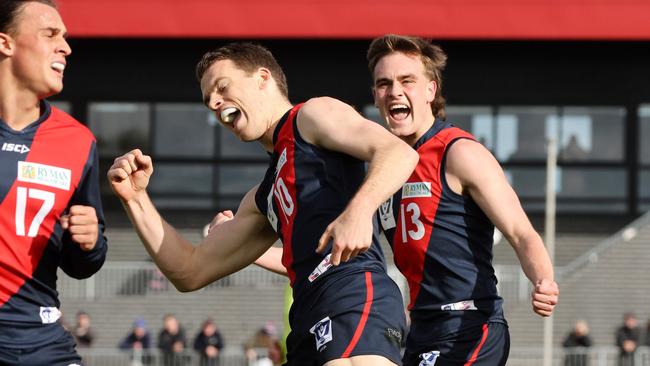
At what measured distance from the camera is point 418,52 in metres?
6.62

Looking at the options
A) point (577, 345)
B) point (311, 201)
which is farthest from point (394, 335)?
point (577, 345)

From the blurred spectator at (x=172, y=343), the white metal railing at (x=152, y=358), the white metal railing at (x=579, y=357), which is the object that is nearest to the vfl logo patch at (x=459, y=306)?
the white metal railing at (x=152, y=358)

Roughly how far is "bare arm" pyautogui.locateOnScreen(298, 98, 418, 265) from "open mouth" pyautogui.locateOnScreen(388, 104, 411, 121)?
1.14m

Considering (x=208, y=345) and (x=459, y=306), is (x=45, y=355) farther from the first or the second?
(x=208, y=345)

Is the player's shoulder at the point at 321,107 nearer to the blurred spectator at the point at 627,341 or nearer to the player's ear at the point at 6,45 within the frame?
the player's ear at the point at 6,45

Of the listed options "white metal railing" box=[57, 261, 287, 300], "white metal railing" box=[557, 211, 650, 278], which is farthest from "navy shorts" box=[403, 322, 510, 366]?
"white metal railing" box=[557, 211, 650, 278]

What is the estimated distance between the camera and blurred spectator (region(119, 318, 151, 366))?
2130 centimetres

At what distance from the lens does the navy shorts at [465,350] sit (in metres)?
6.07

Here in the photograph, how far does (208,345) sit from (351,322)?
16919mm

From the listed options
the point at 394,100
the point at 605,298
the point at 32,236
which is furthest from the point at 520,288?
the point at 32,236

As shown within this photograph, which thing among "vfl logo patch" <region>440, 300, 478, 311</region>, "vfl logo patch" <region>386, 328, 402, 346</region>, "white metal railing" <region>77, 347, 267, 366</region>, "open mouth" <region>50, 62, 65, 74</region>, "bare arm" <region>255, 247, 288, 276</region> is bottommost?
"white metal railing" <region>77, 347, 267, 366</region>

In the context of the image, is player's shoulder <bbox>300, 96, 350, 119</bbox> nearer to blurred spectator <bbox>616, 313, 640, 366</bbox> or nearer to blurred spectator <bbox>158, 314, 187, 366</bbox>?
blurred spectator <bbox>158, 314, 187, 366</bbox>

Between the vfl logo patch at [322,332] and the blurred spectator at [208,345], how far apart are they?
644 inches

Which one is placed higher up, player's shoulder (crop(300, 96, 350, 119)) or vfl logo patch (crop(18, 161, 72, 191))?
player's shoulder (crop(300, 96, 350, 119))
